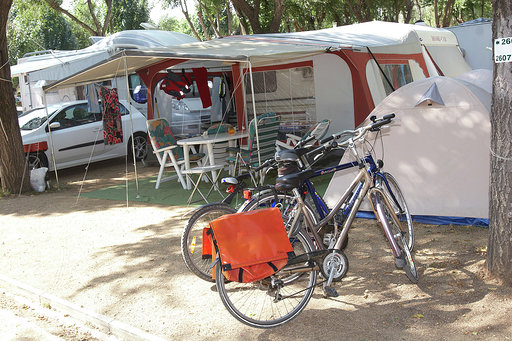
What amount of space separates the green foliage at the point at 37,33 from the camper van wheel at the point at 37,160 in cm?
2673

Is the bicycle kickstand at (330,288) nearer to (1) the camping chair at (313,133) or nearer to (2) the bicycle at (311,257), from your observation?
(2) the bicycle at (311,257)

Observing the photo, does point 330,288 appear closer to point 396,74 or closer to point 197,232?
point 197,232

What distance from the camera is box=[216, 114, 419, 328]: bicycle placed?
3848 millimetres

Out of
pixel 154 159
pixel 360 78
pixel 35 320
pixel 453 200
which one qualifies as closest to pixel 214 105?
pixel 154 159

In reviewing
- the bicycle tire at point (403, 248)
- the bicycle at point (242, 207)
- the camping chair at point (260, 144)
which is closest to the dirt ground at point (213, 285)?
the bicycle tire at point (403, 248)

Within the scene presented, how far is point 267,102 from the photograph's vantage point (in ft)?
36.6

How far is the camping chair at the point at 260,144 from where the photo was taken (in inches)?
320

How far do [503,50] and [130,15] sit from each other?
1496 inches

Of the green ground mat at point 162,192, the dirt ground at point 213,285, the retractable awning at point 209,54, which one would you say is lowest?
the green ground mat at point 162,192

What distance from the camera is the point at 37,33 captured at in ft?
126

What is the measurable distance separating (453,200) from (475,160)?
1.62 feet

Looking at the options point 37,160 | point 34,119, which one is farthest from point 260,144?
point 34,119

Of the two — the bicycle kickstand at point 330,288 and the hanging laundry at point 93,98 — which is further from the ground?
the hanging laundry at point 93,98

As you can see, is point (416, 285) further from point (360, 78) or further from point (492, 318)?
point (360, 78)
